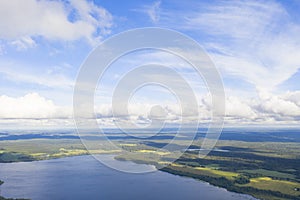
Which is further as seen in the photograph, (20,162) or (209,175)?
(20,162)

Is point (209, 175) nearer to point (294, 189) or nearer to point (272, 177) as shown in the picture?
point (272, 177)

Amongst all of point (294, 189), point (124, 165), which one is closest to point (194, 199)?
point (294, 189)

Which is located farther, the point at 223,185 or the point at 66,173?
the point at 66,173

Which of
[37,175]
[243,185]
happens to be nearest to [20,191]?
[37,175]

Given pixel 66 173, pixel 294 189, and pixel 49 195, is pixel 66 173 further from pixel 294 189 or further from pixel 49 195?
pixel 294 189

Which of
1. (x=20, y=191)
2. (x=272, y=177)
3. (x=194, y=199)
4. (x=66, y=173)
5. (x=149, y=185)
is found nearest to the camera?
(x=194, y=199)

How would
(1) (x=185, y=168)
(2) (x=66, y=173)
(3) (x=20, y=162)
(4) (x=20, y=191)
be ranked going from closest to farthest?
(4) (x=20, y=191), (2) (x=66, y=173), (1) (x=185, y=168), (3) (x=20, y=162)
